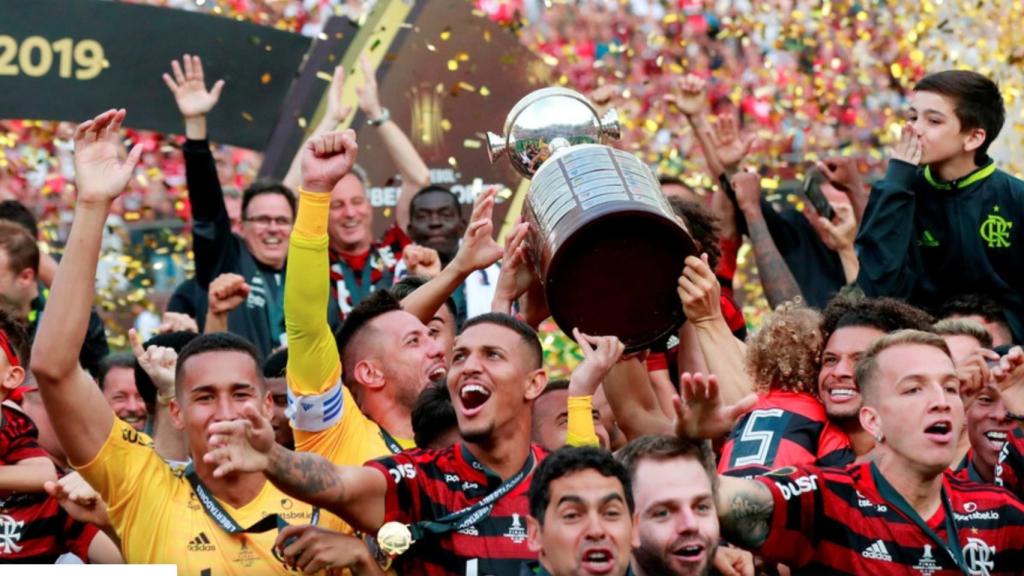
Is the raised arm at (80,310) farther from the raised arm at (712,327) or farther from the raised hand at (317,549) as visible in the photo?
the raised arm at (712,327)

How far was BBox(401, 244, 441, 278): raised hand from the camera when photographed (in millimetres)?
7371

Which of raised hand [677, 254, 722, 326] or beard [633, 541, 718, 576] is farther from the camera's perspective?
raised hand [677, 254, 722, 326]

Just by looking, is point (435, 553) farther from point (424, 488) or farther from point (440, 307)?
point (440, 307)

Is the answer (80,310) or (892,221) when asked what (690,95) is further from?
(80,310)

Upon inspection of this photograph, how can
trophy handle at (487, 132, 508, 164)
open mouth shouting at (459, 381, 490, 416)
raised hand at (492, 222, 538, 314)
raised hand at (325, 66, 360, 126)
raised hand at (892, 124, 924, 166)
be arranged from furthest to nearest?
raised hand at (325, 66, 360, 126), raised hand at (892, 124, 924, 166), raised hand at (492, 222, 538, 314), trophy handle at (487, 132, 508, 164), open mouth shouting at (459, 381, 490, 416)

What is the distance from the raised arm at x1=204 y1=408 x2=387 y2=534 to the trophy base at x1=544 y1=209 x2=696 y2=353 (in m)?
0.71

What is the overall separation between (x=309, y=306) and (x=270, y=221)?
2.40 meters

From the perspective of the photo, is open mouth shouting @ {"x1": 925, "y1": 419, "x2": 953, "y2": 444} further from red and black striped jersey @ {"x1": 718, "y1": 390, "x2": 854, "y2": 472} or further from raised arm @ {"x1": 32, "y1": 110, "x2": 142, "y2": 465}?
raised arm @ {"x1": 32, "y1": 110, "x2": 142, "y2": 465}

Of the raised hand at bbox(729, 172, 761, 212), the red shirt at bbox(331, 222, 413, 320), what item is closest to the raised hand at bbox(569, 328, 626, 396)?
the red shirt at bbox(331, 222, 413, 320)

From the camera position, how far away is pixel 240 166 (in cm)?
1098

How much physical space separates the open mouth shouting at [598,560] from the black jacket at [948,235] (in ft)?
8.67

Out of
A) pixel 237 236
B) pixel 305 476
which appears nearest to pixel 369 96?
pixel 237 236

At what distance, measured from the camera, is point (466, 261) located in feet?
20.9

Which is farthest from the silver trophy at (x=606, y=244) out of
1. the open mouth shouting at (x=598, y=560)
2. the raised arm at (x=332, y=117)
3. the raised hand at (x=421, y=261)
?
the raised arm at (x=332, y=117)
